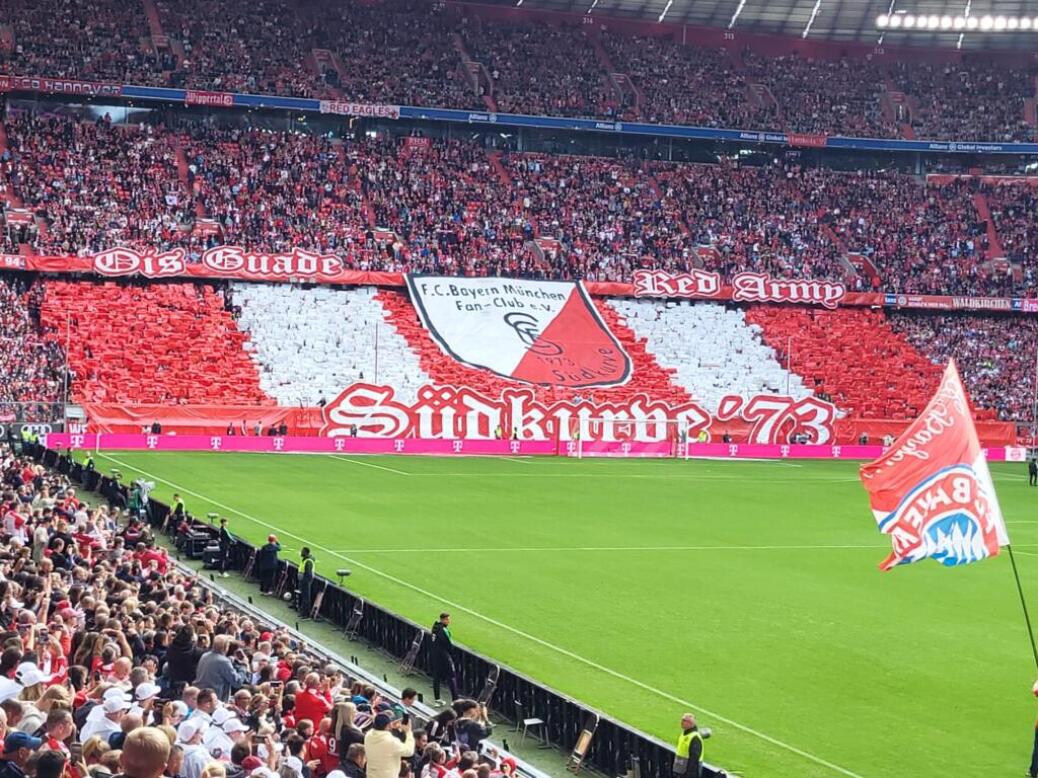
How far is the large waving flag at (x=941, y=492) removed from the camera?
56.3 feet

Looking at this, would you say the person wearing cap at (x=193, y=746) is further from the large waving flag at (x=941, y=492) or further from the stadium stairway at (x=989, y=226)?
the stadium stairway at (x=989, y=226)

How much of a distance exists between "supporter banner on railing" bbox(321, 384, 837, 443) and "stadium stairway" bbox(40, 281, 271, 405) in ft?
16.6

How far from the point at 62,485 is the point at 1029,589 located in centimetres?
2177

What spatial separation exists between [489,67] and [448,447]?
33138mm

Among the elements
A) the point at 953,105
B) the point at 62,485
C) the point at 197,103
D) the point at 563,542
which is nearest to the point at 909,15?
the point at 953,105

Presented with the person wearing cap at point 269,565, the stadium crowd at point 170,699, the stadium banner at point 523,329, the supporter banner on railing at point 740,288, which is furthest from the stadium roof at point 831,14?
the stadium crowd at point 170,699

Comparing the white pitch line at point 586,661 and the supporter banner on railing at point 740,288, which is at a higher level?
the supporter banner on railing at point 740,288

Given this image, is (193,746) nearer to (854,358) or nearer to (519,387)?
(519,387)

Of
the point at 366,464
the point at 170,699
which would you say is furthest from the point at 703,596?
the point at 366,464

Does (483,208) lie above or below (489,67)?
below

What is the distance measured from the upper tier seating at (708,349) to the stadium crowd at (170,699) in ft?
176

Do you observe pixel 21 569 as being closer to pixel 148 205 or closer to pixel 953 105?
→ pixel 148 205

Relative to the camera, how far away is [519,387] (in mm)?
69312

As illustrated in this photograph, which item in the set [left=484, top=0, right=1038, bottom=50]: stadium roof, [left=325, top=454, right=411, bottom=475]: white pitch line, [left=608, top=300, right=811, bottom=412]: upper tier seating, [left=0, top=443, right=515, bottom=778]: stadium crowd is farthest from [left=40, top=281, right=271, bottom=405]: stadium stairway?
[left=0, top=443, right=515, bottom=778]: stadium crowd
